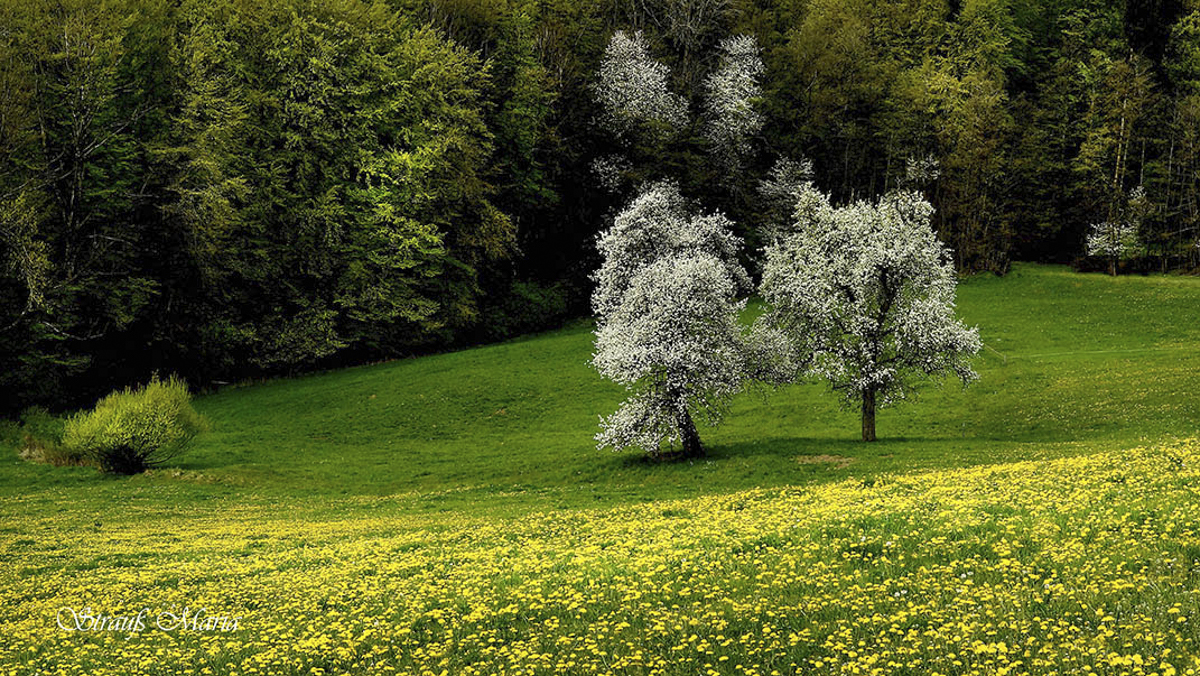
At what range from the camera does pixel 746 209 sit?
90.2 m

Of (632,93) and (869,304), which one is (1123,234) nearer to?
(632,93)

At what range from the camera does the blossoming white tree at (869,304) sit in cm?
4000

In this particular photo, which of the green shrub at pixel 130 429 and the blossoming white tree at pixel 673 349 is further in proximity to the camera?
the green shrub at pixel 130 429

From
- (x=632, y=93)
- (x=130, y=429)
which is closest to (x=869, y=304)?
(x=130, y=429)

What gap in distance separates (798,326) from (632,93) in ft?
168

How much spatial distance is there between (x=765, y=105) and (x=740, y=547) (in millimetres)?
84996

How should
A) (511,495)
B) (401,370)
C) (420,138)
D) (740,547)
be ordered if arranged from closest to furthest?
1. (740,547)
2. (511,495)
3. (401,370)
4. (420,138)

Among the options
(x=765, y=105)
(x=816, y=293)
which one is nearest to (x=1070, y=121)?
(x=765, y=105)

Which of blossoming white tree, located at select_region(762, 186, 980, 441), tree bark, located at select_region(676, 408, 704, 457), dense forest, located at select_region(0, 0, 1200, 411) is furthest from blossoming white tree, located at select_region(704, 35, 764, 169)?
tree bark, located at select_region(676, 408, 704, 457)

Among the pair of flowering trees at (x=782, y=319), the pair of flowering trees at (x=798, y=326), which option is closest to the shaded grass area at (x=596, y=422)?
the pair of flowering trees at (x=798, y=326)

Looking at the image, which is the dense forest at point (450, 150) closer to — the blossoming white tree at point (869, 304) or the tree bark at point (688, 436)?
the tree bark at point (688, 436)

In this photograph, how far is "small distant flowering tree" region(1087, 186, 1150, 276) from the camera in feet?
274

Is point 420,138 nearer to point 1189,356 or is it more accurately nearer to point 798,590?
point 1189,356

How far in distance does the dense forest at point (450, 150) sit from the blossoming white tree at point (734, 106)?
32.2 inches
